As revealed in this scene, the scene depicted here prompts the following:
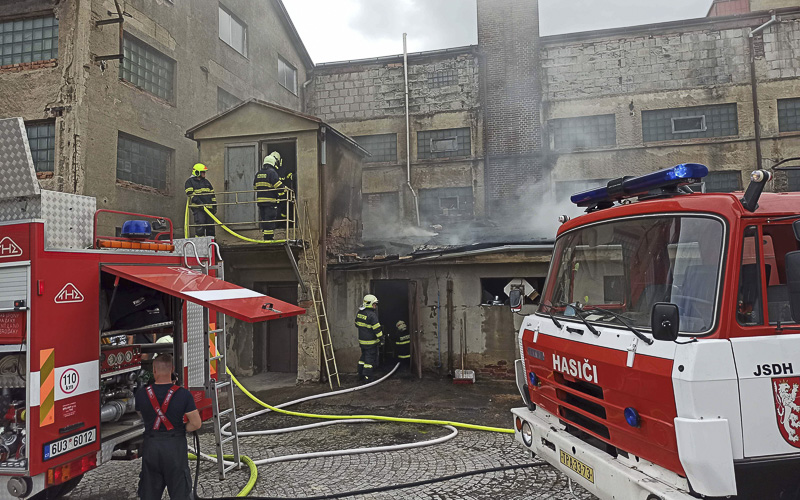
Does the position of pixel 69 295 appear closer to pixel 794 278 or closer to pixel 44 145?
pixel 794 278

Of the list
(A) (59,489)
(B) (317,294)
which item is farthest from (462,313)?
(A) (59,489)

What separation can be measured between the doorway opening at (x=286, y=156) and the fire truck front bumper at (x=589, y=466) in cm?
742

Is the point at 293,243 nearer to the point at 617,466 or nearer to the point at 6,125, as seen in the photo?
the point at 6,125

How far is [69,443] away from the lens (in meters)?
3.90

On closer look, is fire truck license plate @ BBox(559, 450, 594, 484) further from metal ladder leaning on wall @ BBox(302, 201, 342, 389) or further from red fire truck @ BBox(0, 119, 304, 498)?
metal ladder leaning on wall @ BBox(302, 201, 342, 389)

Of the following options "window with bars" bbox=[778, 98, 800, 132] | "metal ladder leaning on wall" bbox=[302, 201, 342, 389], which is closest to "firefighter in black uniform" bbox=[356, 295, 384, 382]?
"metal ladder leaning on wall" bbox=[302, 201, 342, 389]

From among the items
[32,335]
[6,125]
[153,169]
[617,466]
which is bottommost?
[617,466]

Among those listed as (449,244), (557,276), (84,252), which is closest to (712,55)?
(449,244)

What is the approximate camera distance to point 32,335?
3654mm

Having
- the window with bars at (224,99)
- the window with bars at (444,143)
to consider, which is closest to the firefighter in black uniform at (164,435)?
the window with bars at (224,99)

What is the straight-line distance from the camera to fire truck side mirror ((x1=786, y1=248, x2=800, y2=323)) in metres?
2.55

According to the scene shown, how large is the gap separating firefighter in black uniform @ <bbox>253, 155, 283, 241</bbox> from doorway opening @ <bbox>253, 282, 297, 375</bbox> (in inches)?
68.5

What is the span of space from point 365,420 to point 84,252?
4.89m

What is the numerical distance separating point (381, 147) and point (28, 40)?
38.7 feet
